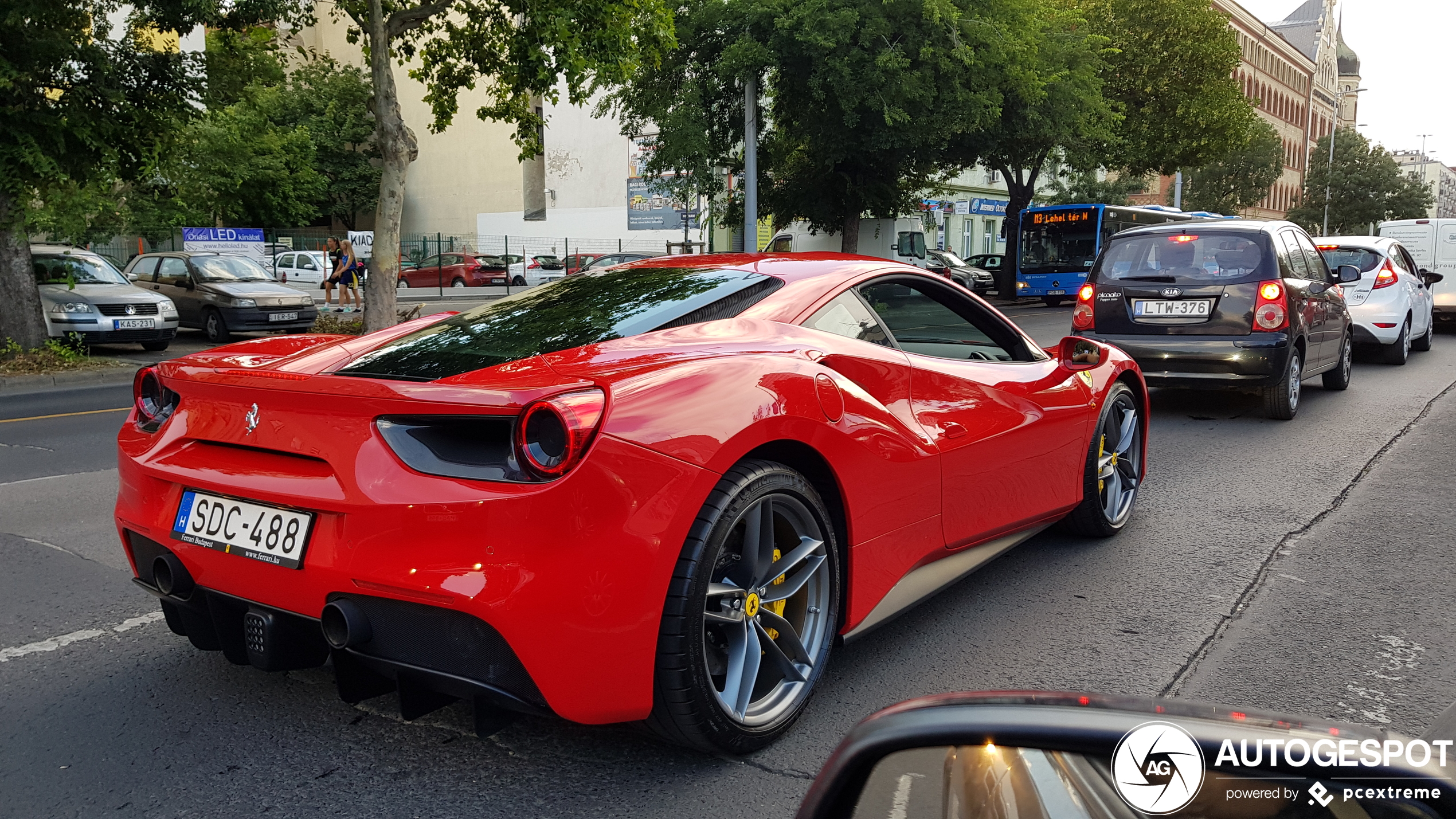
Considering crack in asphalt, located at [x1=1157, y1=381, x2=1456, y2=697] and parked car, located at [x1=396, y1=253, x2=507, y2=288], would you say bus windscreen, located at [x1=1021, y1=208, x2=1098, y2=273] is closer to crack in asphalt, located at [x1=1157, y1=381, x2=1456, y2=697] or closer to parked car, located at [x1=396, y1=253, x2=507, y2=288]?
parked car, located at [x1=396, y1=253, x2=507, y2=288]

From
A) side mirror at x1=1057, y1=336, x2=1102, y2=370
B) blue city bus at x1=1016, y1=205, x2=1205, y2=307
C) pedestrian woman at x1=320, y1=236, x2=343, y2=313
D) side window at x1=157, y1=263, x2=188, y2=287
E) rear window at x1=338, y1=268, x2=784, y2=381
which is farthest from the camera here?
blue city bus at x1=1016, y1=205, x2=1205, y2=307

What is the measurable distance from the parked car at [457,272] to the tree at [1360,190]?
200ft

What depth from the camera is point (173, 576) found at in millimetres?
2729

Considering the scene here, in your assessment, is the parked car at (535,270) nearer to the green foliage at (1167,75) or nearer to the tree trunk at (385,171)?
the green foliage at (1167,75)

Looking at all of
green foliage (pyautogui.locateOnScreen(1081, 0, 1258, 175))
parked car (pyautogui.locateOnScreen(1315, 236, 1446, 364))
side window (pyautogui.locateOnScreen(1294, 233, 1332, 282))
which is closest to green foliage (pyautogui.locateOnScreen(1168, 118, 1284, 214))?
green foliage (pyautogui.locateOnScreen(1081, 0, 1258, 175))

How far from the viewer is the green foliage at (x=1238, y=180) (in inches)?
2291

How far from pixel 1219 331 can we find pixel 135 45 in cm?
1345

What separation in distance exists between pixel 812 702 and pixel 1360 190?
271 feet

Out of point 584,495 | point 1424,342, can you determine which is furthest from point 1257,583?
point 1424,342

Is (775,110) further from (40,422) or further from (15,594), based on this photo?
(15,594)

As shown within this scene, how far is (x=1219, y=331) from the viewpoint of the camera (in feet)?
27.2

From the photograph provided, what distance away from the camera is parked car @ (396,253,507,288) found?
38875mm

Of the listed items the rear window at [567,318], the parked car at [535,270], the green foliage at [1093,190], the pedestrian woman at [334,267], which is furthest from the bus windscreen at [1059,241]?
the rear window at [567,318]

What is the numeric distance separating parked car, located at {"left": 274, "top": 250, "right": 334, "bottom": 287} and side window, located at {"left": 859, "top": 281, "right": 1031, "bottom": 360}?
34.8m
